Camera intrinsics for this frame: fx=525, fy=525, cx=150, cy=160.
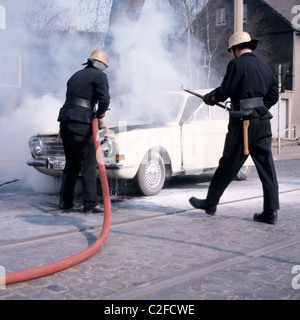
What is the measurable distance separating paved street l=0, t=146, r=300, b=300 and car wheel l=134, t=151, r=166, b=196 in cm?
25

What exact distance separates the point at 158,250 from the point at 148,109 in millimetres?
4457

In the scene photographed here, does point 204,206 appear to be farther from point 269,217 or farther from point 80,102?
point 80,102

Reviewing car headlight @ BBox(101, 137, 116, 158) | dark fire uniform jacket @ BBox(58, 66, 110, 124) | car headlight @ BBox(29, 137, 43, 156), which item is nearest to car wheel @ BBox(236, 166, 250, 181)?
car headlight @ BBox(101, 137, 116, 158)

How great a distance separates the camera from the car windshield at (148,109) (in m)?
8.48

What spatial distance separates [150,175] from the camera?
7855 millimetres

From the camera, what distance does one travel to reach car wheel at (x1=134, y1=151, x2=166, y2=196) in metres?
7.63

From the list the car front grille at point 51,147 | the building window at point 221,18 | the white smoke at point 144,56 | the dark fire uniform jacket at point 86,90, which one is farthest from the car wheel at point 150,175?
the building window at point 221,18

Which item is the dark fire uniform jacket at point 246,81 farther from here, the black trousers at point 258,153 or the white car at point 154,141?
the white car at point 154,141

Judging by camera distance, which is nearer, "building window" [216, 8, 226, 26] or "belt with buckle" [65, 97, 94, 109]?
"belt with buckle" [65, 97, 94, 109]

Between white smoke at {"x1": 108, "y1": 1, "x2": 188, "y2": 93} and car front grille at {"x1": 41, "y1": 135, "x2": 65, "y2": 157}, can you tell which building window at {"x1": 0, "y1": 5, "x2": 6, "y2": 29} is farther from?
car front grille at {"x1": 41, "y1": 135, "x2": 65, "y2": 157}

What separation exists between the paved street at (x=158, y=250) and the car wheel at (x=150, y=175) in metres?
0.25

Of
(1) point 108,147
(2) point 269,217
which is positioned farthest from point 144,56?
(2) point 269,217

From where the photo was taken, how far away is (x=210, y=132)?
8.80m

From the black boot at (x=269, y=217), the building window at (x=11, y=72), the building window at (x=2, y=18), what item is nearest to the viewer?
the black boot at (x=269, y=217)
